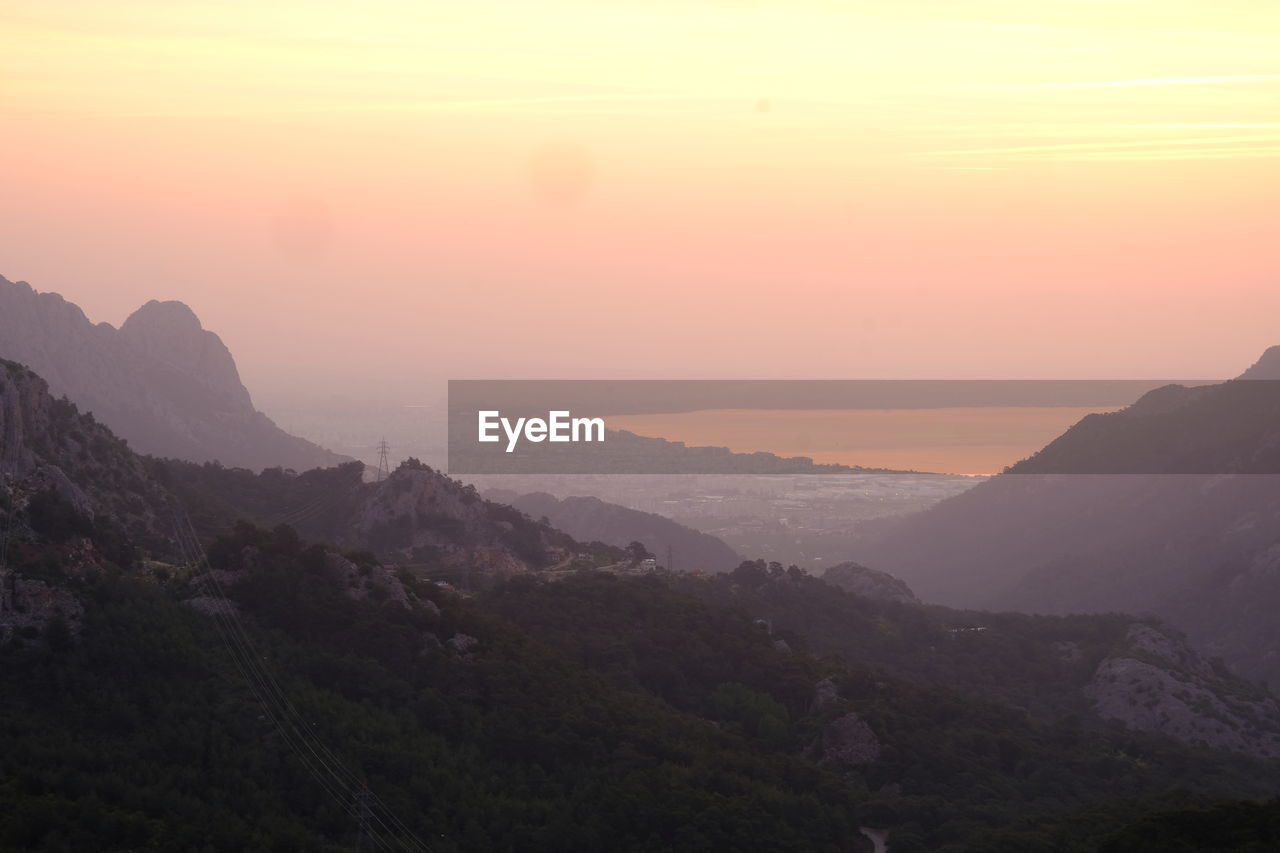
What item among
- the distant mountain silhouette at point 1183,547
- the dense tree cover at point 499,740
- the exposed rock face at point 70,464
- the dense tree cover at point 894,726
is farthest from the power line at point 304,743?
the distant mountain silhouette at point 1183,547

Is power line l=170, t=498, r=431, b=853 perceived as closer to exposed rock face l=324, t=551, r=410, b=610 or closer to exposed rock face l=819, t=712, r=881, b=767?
exposed rock face l=324, t=551, r=410, b=610

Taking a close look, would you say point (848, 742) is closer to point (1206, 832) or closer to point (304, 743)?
point (1206, 832)

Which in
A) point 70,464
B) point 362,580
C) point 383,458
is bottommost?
point 362,580

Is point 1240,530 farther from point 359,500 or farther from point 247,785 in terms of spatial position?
point 247,785

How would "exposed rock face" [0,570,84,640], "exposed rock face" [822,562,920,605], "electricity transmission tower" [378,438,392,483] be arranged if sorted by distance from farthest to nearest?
"exposed rock face" [822,562,920,605]
"electricity transmission tower" [378,438,392,483]
"exposed rock face" [0,570,84,640]

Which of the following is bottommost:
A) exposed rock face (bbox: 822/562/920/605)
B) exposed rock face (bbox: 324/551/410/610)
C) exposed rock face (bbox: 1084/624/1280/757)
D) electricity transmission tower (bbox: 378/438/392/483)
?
exposed rock face (bbox: 1084/624/1280/757)

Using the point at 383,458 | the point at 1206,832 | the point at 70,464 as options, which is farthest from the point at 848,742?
the point at 383,458

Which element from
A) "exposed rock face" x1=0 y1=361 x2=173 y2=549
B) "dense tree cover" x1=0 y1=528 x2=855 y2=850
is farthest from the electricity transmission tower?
"dense tree cover" x1=0 y1=528 x2=855 y2=850

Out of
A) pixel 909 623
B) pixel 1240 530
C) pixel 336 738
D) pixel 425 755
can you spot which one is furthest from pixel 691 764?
pixel 1240 530
